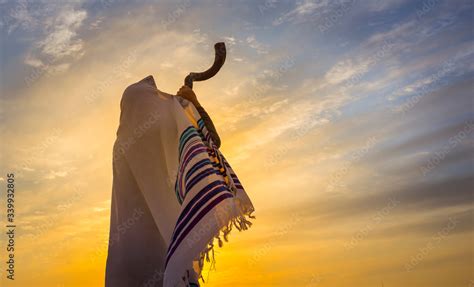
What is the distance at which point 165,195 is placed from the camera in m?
4.26

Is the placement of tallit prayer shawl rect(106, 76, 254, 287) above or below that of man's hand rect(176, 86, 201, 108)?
below

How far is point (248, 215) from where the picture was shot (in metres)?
3.89

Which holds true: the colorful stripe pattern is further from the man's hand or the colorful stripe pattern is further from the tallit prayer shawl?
the man's hand

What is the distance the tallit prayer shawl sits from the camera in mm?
3621

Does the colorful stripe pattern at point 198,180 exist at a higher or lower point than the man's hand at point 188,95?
lower

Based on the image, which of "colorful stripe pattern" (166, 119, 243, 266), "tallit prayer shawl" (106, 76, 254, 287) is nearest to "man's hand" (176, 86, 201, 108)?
"tallit prayer shawl" (106, 76, 254, 287)

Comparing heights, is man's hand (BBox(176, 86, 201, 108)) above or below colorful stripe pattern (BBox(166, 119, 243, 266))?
above

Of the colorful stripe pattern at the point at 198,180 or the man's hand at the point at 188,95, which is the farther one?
the man's hand at the point at 188,95

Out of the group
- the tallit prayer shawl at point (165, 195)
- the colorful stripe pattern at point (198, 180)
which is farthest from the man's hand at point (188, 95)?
the colorful stripe pattern at point (198, 180)

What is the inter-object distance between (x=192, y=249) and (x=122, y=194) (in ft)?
3.66

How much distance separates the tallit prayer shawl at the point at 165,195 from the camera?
3.62m

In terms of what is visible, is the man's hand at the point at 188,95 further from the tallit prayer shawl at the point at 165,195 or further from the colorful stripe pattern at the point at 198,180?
the colorful stripe pattern at the point at 198,180

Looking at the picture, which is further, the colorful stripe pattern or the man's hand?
the man's hand

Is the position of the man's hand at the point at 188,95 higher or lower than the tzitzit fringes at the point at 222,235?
higher
